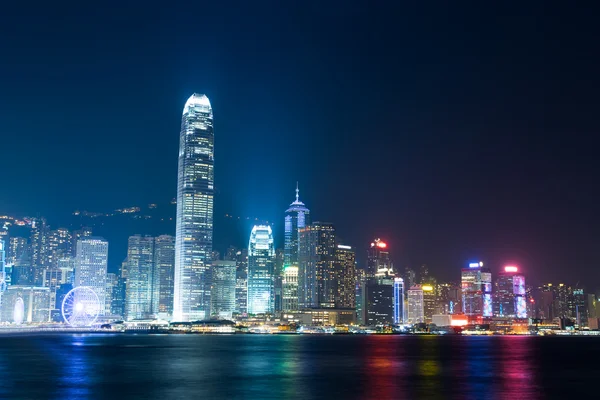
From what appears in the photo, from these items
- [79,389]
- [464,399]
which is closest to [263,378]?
[79,389]

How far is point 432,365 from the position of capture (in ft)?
353

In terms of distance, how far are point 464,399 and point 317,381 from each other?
1987 centimetres

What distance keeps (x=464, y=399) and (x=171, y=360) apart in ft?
197

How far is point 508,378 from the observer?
86.5m

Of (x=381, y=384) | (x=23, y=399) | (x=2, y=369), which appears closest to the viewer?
(x=23, y=399)

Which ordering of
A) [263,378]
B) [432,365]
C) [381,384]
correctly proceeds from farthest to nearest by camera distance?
[432,365], [263,378], [381,384]

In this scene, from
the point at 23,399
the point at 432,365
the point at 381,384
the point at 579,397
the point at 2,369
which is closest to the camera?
the point at 23,399

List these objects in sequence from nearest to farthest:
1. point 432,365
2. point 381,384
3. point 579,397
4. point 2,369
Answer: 1. point 579,397
2. point 381,384
3. point 2,369
4. point 432,365

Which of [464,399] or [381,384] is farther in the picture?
[381,384]

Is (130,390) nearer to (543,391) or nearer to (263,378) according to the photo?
(263,378)

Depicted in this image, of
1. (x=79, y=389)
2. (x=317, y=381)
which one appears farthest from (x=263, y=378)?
(x=79, y=389)

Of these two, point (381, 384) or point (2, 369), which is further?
point (2, 369)

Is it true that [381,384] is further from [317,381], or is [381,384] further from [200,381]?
[200,381]

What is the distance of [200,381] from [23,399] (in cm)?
2067
